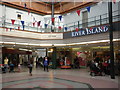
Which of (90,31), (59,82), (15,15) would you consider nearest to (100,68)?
(90,31)

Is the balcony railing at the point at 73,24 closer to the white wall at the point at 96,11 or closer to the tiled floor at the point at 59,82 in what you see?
the white wall at the point at 96,11

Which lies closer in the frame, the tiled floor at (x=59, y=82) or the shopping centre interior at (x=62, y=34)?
the tiled floor at (x=59, y=82)

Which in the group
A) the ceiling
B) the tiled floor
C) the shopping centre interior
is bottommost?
the tiled floor

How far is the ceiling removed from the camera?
17.9 metres

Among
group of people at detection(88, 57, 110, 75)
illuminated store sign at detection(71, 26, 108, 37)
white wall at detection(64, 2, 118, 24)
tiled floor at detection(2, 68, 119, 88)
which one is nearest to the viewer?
tiled floor at detection(2, 68, 119, 88)

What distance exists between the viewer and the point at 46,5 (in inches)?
840

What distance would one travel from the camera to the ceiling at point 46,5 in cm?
1792

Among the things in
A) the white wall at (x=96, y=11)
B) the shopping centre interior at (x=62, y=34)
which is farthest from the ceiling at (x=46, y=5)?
the white wall at (x=96, y=11)

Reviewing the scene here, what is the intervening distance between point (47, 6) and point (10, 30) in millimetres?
8480

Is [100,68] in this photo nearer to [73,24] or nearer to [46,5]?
[73,24]

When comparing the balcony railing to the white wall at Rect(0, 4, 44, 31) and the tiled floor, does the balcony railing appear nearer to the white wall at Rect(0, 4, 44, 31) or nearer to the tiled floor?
the white wall at Rect(0, 4, 44, 31)

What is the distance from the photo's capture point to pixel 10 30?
49.5ft

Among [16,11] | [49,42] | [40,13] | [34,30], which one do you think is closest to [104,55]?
[49,42]

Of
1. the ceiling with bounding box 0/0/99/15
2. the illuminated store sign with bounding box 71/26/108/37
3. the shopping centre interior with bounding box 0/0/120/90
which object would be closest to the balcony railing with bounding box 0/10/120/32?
the shopping centre interior with bounding box 0/0/120/90
